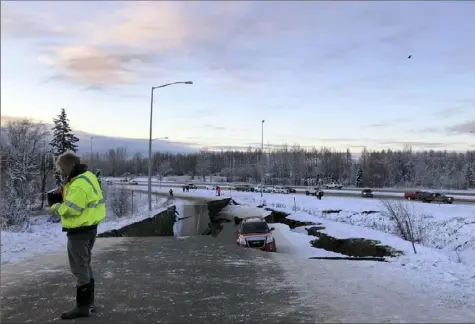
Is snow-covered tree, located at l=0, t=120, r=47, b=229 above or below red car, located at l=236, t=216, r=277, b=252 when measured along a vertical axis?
above

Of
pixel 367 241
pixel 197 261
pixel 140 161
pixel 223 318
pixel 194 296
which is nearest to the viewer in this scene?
pixel 223 318

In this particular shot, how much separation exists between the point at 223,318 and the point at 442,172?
2421 inches

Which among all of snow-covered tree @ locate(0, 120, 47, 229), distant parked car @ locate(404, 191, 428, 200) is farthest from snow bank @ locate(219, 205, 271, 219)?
snow-covered tree @ locate(0, 120, 47, 229)

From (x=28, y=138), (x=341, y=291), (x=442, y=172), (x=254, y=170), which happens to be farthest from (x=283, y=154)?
(x=341, y=291)

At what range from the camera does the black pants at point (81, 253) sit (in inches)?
229

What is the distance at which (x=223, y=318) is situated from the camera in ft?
19.7

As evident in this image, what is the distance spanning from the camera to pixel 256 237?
1638 centimetres

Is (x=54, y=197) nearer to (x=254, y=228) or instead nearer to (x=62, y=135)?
(x=254, y=228)

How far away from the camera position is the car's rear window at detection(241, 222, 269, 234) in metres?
17.0

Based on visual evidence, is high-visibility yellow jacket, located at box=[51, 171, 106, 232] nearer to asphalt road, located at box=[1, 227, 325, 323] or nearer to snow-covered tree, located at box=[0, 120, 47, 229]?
asphalt road, located at box=[1, 227, 325, 323]

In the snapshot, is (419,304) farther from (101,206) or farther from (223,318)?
(101,206)

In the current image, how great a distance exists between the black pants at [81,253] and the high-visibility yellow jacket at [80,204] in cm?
14

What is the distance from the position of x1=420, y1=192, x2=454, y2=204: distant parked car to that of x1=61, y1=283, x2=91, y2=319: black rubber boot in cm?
4190

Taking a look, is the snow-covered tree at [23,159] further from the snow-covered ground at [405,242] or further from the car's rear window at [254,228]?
the car's rear window at [254,228]
